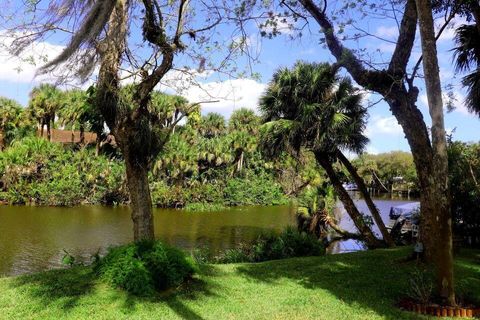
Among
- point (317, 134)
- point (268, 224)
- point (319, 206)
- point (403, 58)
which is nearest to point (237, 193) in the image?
point (268, 224)

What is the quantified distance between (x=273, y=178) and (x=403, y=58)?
40.5 metres

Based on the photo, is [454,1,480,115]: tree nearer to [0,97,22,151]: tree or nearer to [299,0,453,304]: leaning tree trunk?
[299,0,453,304]: leaning tree trunk

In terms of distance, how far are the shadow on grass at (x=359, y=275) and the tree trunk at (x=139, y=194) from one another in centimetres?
199

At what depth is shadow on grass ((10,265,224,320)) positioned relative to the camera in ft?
21.0

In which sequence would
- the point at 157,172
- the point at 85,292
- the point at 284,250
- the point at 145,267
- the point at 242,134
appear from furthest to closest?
the point at 242,134
the point at 157,172
the point at 284,250
the point at 145,267
the point at 85,292

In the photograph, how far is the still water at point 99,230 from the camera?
18.4 metres

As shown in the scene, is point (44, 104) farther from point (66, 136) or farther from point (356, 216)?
point (356, 216)

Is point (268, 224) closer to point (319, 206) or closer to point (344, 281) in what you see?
point (319, 206)

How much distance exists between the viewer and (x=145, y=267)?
23.2 ft

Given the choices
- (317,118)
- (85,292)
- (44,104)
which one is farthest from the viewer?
(44,104)

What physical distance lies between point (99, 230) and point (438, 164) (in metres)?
22.1

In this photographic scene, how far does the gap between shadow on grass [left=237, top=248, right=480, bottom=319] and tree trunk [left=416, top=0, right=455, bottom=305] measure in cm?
71

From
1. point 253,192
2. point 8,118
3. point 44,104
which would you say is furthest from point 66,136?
point 253,192

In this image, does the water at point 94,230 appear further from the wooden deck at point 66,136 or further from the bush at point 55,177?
the wooden deck at point 66,136
